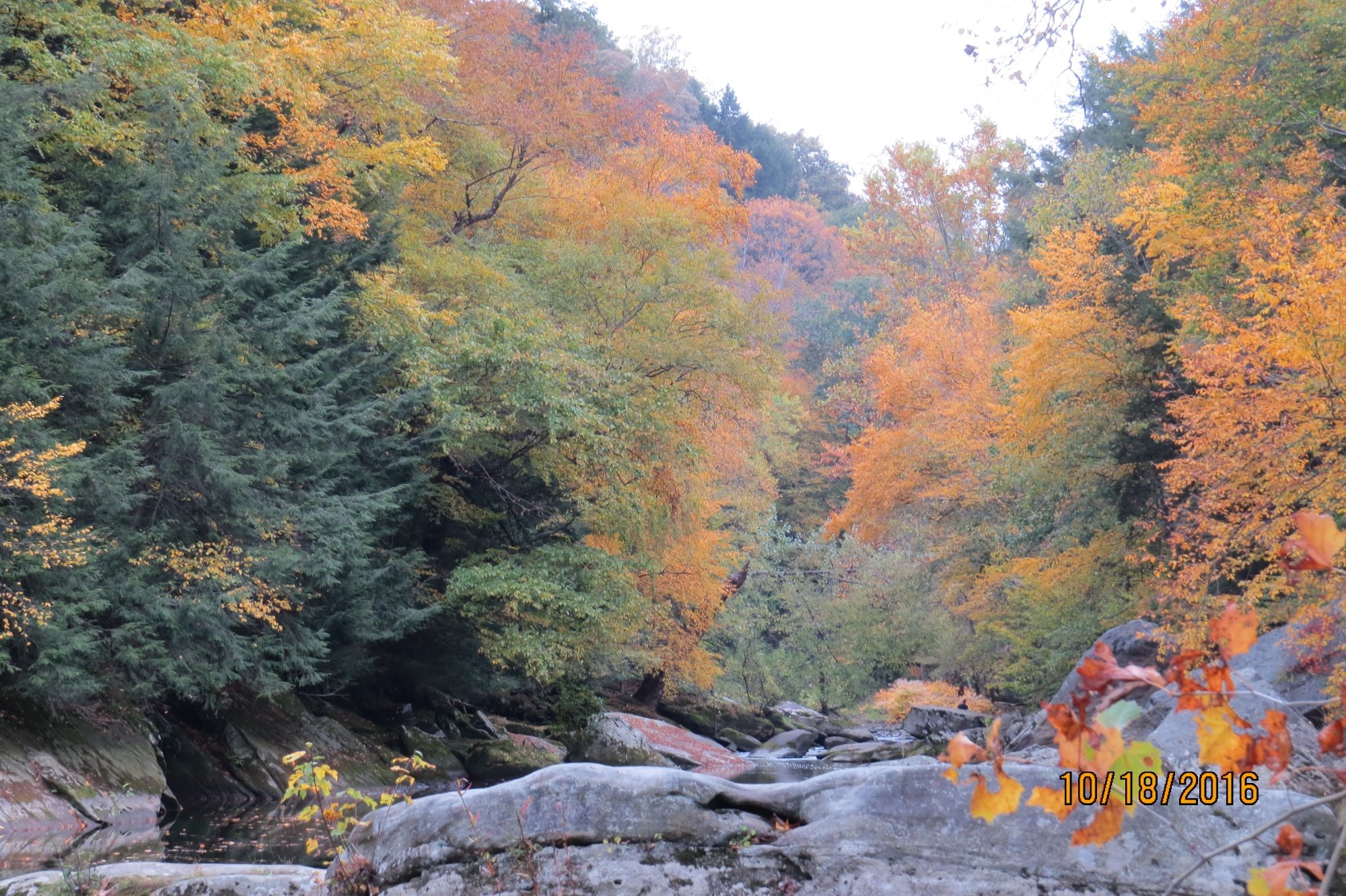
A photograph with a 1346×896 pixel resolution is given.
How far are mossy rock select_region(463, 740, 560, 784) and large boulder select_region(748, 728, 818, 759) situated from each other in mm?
8203

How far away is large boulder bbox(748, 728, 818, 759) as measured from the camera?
23.6 metres

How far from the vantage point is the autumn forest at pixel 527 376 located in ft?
35.1

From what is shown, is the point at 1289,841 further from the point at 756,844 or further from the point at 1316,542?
the point at 756,844

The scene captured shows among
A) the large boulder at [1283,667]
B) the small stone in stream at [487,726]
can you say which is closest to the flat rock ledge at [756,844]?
the large boulder at [1283,667]

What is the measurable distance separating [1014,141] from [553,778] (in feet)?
122

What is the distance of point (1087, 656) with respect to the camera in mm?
1540

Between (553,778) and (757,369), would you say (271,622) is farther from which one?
(757,369)

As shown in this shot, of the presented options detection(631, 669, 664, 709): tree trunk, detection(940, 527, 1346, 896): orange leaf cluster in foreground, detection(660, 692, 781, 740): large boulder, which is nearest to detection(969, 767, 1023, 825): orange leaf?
detection(940, 527, 1346, 896): orange leaf cluster in foreground

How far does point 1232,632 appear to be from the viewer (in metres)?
1.45

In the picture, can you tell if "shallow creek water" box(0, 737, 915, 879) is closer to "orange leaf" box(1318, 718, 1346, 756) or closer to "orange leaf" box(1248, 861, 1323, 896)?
"orange leaf" box(1248, 861, 1323, 896)

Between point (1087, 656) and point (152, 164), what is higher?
point (152, 164)

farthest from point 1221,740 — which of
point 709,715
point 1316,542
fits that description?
point 709,715

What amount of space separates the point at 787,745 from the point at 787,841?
19938mm

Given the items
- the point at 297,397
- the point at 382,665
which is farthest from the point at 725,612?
the point at 297,397
